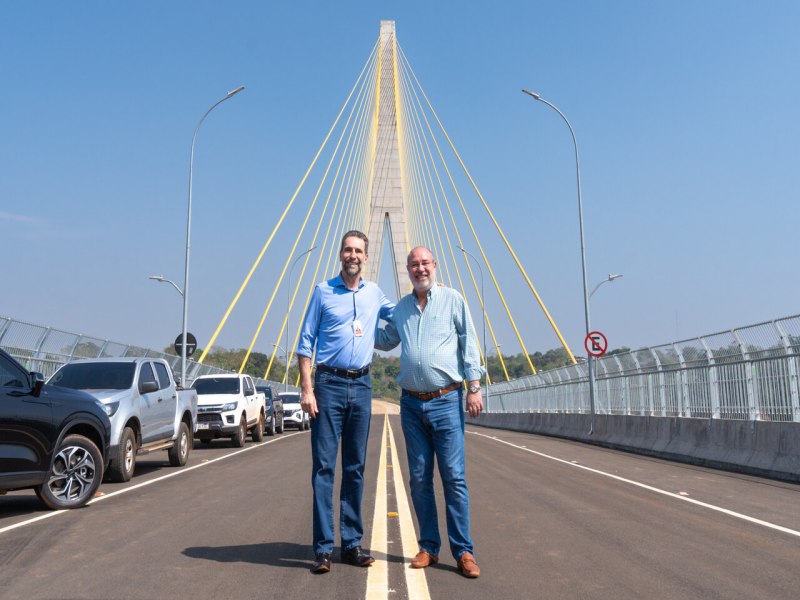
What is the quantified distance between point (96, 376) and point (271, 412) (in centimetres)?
1501

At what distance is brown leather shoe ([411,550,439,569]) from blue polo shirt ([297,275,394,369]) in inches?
52.5

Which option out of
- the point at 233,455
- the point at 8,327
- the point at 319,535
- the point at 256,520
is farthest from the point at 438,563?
the point at 8,327

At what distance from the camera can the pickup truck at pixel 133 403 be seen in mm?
11399

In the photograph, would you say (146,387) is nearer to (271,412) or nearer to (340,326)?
(340,326)

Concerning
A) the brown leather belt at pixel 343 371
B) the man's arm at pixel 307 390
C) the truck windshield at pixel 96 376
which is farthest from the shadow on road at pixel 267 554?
the truck windshield at pixel 96 376

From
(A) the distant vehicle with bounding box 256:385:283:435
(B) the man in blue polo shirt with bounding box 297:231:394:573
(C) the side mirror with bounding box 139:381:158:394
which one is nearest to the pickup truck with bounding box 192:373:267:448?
(A) the distant vehicle with bounding box 256:385:283:435

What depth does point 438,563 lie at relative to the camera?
5602 millimetres

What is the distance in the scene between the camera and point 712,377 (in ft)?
52.9

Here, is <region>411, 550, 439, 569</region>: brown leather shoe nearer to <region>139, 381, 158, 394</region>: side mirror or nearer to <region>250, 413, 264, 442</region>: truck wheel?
<region>139, 381, 158, 394</region>: side mirror

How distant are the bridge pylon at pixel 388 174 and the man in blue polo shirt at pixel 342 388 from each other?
39868 mm

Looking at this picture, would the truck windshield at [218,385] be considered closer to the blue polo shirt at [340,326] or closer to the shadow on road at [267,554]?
the shadow on road at [267,554]

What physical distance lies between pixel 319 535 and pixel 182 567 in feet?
3.14

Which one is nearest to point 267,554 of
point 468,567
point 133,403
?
point 468,567

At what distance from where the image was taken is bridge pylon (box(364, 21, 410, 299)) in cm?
4600
